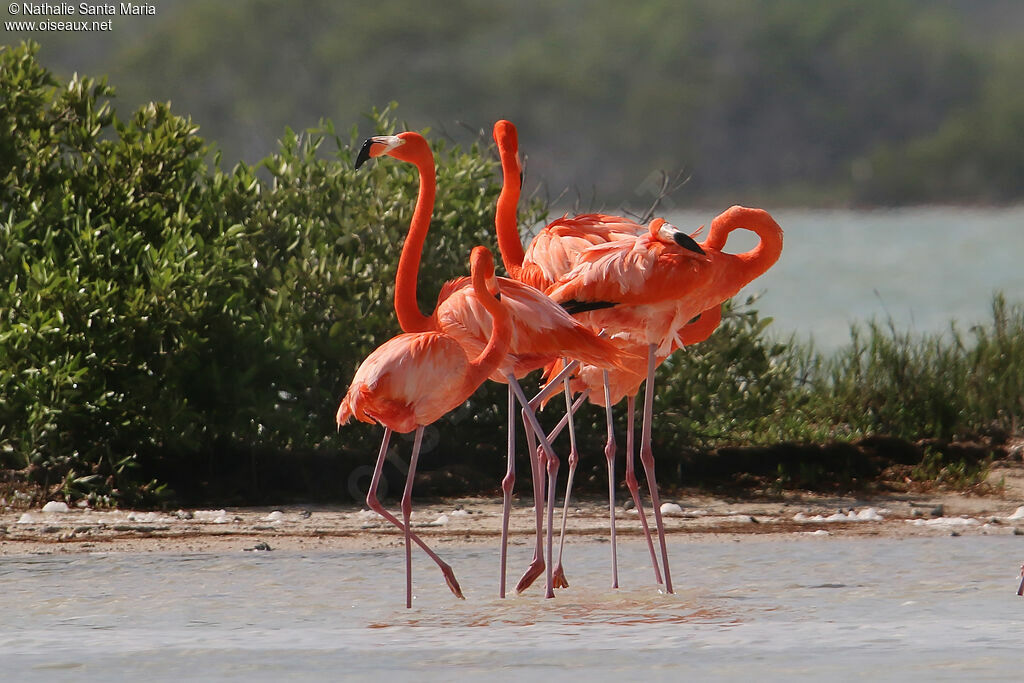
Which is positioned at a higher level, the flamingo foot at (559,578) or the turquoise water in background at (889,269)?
the turquoise water in background at (889,269)

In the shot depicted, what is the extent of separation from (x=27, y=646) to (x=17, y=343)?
9.87 feet

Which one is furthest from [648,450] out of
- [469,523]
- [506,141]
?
[469,523]

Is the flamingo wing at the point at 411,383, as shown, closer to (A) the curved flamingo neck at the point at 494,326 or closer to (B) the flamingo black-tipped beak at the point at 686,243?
(A) the curved flamingo neck at the point at 494,326

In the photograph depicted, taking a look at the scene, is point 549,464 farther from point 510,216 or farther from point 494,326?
point 510,216

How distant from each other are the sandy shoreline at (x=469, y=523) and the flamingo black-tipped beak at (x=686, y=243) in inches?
78.3

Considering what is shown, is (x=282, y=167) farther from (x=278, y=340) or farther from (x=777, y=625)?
(x=777, y=625)

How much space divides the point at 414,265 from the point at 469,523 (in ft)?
6.62

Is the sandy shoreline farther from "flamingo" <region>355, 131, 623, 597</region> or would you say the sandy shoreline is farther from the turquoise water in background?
the turquoise water in background

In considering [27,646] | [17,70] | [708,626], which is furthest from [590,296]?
[17,70]

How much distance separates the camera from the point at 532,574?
6.20 m

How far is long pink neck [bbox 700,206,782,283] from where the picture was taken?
21.1ft

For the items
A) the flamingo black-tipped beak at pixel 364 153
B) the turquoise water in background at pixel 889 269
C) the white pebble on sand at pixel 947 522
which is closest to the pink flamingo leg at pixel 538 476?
the flamingo black-tipped beak at pixel 364 153

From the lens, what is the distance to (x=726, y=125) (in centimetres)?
3700

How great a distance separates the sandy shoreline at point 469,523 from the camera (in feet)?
24.6
